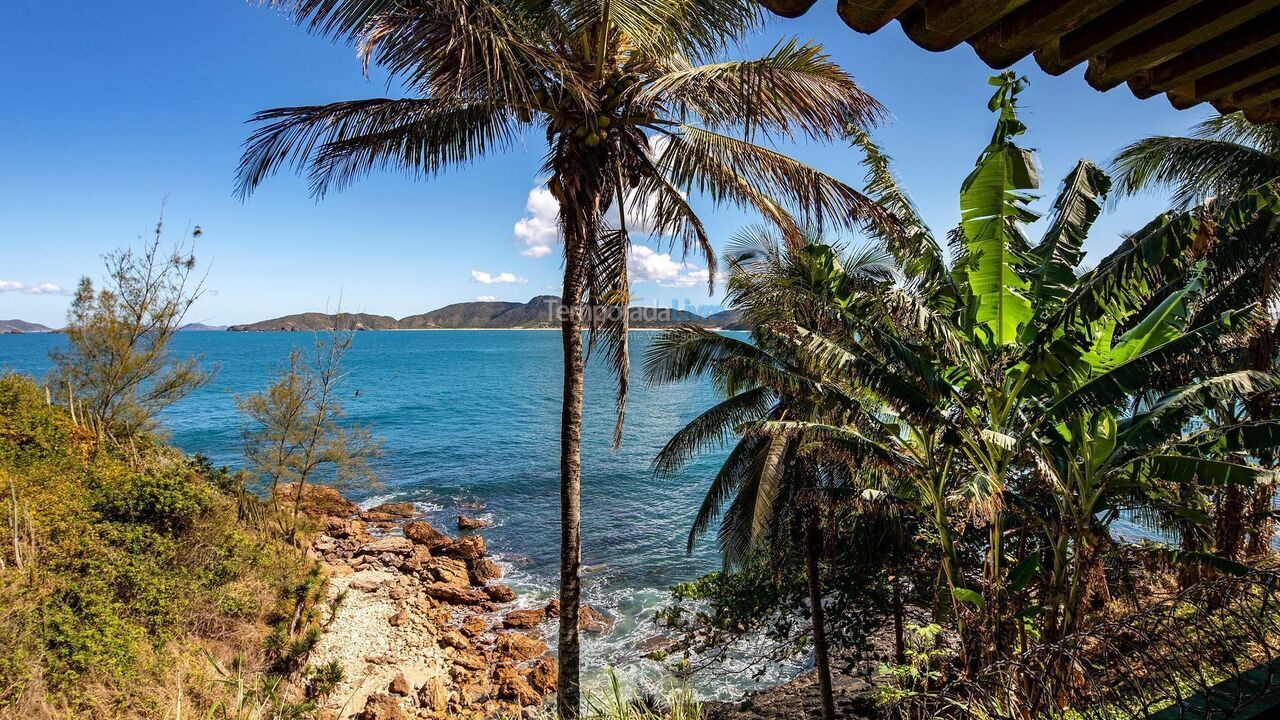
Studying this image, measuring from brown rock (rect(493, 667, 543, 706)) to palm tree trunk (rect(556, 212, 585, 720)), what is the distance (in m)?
5.20

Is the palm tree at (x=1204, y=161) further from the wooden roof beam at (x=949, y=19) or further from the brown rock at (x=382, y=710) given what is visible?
the brown rock at (x=382, y=710)

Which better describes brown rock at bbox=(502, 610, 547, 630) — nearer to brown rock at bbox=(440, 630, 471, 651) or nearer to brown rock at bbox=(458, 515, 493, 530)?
brown rock at bbox=(440, 630, 471, 651)

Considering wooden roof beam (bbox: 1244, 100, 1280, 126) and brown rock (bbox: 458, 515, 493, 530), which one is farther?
brown rock (bbox: 458, 515, 493, 530)

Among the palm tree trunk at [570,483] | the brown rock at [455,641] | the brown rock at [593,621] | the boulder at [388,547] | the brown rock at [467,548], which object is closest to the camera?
the palm tree trunk at [570,483]

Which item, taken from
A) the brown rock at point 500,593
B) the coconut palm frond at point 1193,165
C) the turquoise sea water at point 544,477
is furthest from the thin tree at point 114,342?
the coconut palm frond at point 1193,165

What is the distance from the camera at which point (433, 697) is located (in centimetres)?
1162

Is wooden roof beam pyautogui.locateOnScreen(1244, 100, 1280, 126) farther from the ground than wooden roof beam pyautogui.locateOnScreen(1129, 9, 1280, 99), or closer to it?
closer to it

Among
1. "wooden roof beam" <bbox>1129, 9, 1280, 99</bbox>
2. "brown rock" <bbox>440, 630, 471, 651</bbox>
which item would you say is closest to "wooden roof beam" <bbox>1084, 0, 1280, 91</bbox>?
"wooden roof beam" <bbox>1129, 9, 1280, 99</bbox>

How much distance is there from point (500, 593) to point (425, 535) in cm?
557

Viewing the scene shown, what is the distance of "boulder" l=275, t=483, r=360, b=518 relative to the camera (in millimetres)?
22953

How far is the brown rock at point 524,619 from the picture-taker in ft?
50.2

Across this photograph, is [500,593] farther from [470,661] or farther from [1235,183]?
[1235,183]

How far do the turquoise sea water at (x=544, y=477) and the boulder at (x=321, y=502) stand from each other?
1986 mm

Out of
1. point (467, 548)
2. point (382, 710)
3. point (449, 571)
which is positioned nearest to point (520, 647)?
point (382, 710)
